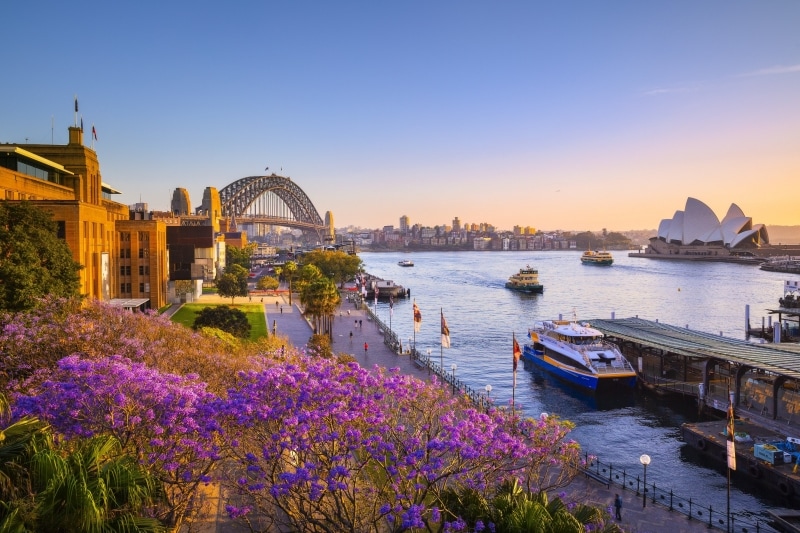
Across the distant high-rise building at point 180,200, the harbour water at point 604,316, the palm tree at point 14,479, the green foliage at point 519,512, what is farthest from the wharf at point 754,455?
the distant high-rise building at point 180,200

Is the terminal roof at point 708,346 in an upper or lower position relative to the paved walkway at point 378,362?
upper

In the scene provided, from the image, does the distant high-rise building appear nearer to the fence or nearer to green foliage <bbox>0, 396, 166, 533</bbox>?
the fence

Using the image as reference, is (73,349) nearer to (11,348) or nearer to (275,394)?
(11,348)

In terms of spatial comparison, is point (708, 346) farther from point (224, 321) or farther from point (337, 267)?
point (337, 267)

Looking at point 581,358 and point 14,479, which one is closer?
point 14,479

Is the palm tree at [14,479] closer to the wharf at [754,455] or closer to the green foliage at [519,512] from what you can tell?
the green foliage at [519,512]

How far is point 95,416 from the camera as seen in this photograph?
49.6 feet

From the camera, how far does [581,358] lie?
44.4 meters

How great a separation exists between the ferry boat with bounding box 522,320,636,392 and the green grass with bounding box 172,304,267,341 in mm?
23859

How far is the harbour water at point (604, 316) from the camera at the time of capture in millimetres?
30188

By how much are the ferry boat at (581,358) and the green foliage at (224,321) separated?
982 inches

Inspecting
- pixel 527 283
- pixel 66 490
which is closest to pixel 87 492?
pixel 66 490

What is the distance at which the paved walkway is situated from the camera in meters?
20.5

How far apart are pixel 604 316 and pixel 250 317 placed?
1958 inches
